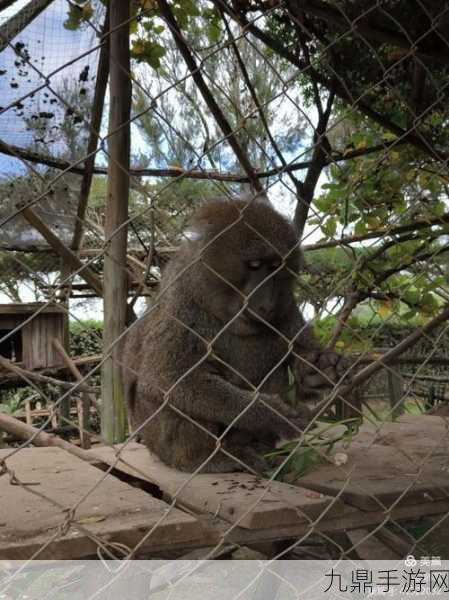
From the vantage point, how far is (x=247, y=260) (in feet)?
10.5

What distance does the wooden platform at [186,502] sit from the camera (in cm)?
189

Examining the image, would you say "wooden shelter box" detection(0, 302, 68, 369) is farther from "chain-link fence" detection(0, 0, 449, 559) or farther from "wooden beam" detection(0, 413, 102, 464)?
"wooden beam" detection(0, 413, 102, 464)

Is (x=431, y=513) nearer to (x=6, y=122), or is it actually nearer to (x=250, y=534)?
(x=250, y=534)

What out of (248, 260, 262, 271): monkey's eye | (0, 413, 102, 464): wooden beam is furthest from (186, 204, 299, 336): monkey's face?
(0, 413, 102, 464): wooden beam

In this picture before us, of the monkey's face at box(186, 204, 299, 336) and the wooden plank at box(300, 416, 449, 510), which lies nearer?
the wooden plank at box(300, 416, 449, 510)

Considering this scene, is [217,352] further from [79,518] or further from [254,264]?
[79,518]

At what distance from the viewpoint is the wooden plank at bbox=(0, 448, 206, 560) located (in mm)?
1815

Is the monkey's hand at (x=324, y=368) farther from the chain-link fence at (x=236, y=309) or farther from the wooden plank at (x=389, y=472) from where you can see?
the wooden plank at (x=389, y=472)

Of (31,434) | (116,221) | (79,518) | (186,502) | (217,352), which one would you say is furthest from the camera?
(116,221)

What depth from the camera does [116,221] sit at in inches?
155

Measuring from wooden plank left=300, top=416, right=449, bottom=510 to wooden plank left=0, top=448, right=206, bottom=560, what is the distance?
2.21 ft

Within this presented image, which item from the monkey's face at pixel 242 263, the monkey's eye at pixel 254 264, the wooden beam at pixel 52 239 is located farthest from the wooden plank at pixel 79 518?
the wooden beam at pixel 52 239

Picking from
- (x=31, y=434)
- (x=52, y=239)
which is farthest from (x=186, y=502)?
(x=52, y=239)

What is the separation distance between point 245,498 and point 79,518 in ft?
2.26
